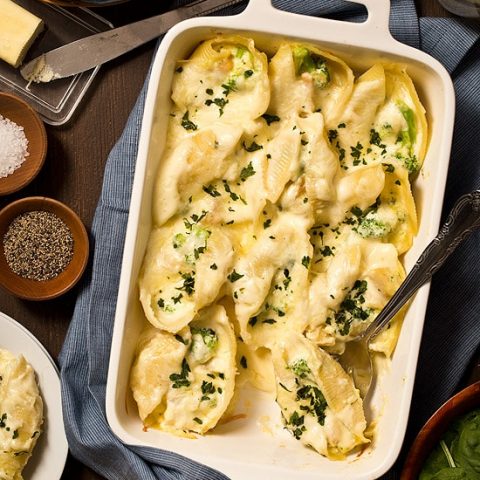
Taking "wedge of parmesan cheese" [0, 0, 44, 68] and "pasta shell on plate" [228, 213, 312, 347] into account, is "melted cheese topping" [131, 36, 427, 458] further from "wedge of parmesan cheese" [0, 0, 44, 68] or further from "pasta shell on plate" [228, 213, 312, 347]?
"wedge of parmesan cheese" [0, 0, 44, 68]

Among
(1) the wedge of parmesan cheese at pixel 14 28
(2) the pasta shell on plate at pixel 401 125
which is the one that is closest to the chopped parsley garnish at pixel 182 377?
(2) the pasta shell on plate at pixel 401 125

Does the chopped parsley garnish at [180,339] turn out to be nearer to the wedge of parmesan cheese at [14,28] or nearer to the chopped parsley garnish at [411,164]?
the chopped parsley garnish at [411,164]

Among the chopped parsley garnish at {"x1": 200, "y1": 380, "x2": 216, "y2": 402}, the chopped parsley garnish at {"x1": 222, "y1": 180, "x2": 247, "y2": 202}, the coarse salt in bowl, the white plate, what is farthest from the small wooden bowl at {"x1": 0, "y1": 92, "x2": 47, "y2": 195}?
the chopped parsley garnish at {"x1": 200, "y1": 380, "x2": 216, "y2": 402}

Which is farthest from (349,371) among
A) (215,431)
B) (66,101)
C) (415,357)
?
(66,101)

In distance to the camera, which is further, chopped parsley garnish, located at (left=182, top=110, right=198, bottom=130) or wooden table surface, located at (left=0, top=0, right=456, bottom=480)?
wooden table surface, located at (left=0, top=0, right=456, bottom=480)

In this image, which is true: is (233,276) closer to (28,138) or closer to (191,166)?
(191,166)

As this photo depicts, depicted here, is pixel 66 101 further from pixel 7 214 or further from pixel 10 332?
pixel 10 332

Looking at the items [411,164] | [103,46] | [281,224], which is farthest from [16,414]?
[411,164]
